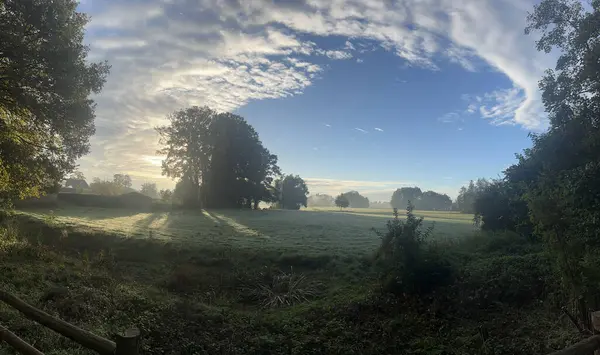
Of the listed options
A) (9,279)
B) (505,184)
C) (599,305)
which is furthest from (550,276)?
(9,279)

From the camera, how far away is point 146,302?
39.6 ft

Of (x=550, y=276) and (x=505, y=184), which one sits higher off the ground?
(x=505, y=184)

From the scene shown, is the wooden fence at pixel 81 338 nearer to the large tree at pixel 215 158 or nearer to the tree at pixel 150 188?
the large tree at pixel 215 158

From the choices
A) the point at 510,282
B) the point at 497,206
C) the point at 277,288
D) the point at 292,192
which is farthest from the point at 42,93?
the point at 292,192

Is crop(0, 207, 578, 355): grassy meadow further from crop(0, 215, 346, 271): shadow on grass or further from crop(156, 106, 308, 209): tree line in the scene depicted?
crop(156, 106, 308, 209): tree line

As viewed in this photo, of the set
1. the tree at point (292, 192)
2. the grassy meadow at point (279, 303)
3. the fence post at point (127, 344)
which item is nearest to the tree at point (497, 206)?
the grassy meadow at point (279, 303)

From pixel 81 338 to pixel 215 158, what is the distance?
57.0 m

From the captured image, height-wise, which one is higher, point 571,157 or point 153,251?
point 571,157

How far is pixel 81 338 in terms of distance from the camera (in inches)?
166

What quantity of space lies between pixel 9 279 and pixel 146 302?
167 inches

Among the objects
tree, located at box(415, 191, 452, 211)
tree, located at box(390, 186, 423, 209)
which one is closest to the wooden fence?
tree, located at box(415, 191, 452, 211)

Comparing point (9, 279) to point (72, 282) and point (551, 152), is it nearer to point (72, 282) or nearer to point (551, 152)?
point (72, 282)

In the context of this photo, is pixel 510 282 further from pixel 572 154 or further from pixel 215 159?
pixel 215 159

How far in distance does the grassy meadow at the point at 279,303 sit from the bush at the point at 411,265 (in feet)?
1.63
